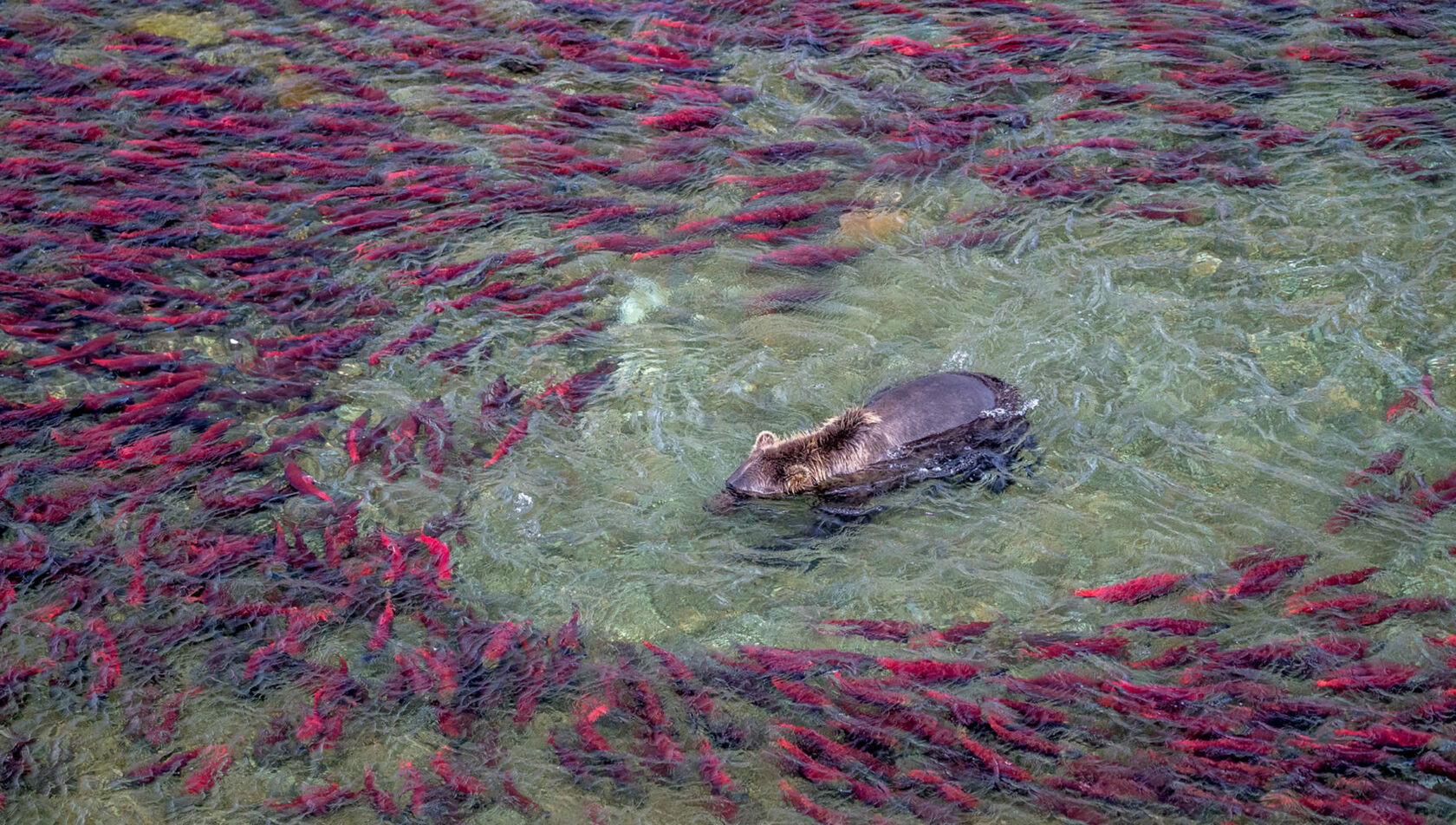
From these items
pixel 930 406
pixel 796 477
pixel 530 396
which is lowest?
pixel 530 396

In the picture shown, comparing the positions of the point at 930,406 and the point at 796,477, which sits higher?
the point at 930,406

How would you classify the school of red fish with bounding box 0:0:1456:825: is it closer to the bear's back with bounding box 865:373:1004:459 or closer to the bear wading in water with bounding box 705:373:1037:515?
the bear wading in water with bounding box 705:373:1037:515

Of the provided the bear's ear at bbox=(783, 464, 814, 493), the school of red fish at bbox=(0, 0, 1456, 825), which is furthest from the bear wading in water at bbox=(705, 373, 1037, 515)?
the school of red fish at bbox=(0, 0, 1456, 825)

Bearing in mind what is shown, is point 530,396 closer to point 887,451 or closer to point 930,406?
point 887,451

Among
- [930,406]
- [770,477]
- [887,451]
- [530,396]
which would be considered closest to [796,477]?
[770,477]

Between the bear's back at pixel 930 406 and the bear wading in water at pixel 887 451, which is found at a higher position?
the bear's back at pixel 930 406

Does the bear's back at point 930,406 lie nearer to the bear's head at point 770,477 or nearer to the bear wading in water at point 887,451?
the bear wading in water at point 887,451

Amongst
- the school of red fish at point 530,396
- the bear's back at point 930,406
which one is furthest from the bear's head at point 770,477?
the school of red fish at point 530,396
